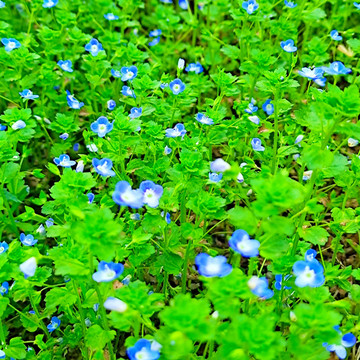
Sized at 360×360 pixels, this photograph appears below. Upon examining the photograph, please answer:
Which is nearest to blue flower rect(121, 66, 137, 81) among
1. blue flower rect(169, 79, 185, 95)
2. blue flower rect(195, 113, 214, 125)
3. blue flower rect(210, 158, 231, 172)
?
blue flower rect(169, 79, 185, 95)

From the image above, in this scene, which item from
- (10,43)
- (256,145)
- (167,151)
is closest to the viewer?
(167,151)

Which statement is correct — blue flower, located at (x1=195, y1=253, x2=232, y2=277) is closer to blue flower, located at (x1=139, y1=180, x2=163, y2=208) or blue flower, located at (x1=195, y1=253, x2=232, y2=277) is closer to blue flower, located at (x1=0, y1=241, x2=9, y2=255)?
blue flower, located at (x1=139, y1=180, x2=163, y2=208)

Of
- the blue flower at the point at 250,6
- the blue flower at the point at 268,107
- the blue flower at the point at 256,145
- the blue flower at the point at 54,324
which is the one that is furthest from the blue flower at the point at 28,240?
the blue flower at the point at 250,6

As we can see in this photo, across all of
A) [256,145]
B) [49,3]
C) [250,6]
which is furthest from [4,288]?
[250,6]

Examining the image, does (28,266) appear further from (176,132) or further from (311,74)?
(311,74)

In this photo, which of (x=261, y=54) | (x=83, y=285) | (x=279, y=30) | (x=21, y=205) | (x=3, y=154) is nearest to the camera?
(x=83, y=285)

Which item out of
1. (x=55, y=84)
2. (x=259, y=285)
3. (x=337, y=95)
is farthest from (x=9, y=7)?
(x=259, y=285)

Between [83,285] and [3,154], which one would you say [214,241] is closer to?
[83,285]
